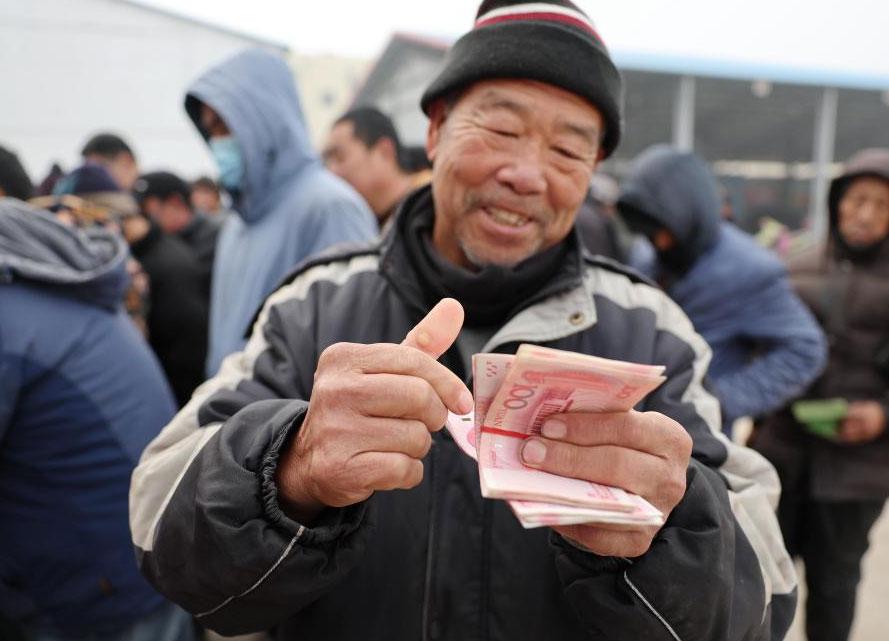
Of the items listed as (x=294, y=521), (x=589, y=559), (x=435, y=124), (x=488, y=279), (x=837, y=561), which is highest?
(x=435, y=124)

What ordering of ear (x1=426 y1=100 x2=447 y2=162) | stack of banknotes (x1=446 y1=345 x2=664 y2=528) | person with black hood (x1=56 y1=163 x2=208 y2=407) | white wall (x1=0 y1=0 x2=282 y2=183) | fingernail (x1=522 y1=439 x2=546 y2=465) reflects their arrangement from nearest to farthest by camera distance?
stack of banknotes (x1=446 y1=345 x2=664 y2=528) < fingernail (x1=522 y1=439 x2=546 y2=465) < ear (x1=426 y1=100 x2=447 y2=162) < person with black hood (x1=56 y1=163 x2=208 y2=407) < white wall (x1=0 y1=0 x2=282 y2=183)

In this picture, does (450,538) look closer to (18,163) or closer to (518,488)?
(518,488)

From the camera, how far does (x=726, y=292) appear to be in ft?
9.62

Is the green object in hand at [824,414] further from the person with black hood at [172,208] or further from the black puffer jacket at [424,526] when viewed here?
the person with black hood at [172,208]

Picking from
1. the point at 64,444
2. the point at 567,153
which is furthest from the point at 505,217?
the point at 64,444

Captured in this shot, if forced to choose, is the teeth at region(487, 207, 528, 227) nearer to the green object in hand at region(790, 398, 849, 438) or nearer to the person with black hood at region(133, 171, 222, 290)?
the green object in hand at region(790, 398, 849, 438)

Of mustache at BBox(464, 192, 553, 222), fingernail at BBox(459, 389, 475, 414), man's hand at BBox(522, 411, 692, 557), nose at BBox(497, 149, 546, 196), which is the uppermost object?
nose at BBox(497, 149, 546, 196)

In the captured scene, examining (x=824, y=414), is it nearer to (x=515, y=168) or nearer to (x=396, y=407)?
(x=515, y=168)

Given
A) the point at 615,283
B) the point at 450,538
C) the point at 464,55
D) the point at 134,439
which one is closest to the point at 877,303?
the point at 615,283

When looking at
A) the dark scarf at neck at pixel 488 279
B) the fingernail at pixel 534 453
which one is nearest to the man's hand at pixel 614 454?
the fingernail at pixel 534 453

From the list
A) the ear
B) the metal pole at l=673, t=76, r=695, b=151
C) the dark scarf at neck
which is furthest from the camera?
the metal pole at l=673, t=76, r=695, b=151

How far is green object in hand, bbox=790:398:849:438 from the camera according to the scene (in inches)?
118

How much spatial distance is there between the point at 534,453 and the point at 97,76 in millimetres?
14717

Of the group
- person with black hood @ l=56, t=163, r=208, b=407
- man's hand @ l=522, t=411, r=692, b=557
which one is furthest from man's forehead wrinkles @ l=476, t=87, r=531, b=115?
person with black hood @ l=56, t=163, r=208, b=407
